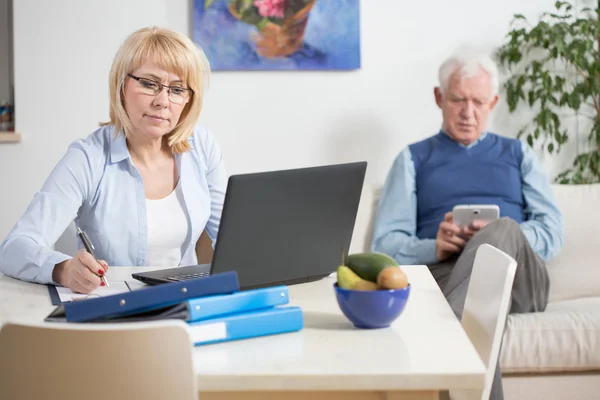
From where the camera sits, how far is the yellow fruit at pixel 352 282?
130 cm

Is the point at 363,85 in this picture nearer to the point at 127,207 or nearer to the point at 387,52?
the point at 387,52

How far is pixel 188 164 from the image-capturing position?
7.00ft

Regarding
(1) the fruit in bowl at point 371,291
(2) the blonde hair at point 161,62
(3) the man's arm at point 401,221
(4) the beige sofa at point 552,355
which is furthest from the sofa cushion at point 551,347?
(1) the fruit in bowl at point 371,291

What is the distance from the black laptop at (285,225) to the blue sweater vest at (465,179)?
1398 mm

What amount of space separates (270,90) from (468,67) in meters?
0.82

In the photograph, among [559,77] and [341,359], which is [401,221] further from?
[341,359]

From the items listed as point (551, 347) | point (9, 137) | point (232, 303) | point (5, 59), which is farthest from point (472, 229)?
point (5, 59)

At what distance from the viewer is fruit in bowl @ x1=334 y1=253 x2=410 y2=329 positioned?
1283 mm

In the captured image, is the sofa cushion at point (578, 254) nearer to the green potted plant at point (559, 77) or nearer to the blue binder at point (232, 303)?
the green potted plant at point (559, 77)

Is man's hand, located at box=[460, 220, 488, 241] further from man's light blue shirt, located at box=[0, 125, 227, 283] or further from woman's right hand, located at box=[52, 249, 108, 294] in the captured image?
woman's right hand, located at box=[52, 249, 108, 294]

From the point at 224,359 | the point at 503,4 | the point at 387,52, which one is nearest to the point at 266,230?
the point at 224,359

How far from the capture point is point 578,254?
9.78 feet

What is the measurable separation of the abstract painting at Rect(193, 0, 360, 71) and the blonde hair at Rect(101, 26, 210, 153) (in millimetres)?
1258

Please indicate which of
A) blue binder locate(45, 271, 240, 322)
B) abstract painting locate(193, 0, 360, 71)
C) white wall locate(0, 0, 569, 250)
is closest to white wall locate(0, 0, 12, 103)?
white wall locate(0, 0, 569, 250)
